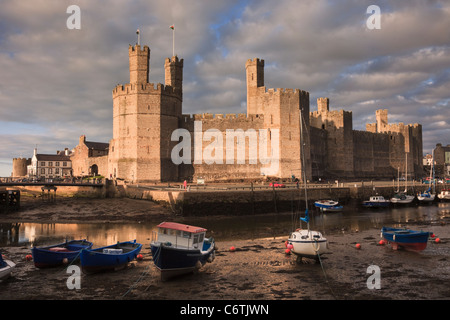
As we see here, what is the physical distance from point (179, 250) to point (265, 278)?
287cm

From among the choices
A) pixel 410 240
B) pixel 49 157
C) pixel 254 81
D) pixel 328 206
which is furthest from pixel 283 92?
pixel 49 157

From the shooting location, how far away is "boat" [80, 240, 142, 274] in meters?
11.6

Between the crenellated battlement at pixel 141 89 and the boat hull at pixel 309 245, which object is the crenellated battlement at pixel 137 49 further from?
the boat hull at pixel 309 245

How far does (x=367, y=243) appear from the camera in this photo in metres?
16.4

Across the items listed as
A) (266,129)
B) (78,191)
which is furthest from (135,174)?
(266,129)

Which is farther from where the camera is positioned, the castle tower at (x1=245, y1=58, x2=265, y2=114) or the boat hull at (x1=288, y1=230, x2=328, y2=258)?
the castle tower at (x1=245, y1=58, x2=265, y2=114)

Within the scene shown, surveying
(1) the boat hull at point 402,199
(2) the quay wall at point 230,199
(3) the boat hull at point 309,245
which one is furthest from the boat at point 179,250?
(1) the boat hull at point 402,199

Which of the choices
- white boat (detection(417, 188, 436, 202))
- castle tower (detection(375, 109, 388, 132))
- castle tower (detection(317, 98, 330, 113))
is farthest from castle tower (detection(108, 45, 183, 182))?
castle tower (detection(375, 109, 388, 132))

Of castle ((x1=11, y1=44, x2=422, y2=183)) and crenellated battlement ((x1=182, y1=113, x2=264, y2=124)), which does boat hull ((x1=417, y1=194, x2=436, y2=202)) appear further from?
crenellated battlement ((x1=182, y1=113, x2=264, y2=124))

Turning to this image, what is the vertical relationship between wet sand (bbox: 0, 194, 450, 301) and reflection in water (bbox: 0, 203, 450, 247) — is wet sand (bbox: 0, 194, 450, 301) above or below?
above

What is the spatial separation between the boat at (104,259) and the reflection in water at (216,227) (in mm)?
4209

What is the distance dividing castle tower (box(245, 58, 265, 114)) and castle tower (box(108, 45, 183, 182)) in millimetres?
10792

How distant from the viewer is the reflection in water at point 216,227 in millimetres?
18641

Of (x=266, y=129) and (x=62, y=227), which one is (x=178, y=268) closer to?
(x=62, y=227)
